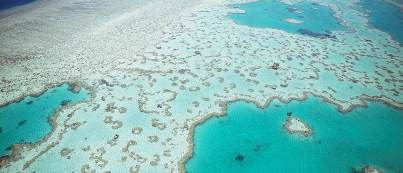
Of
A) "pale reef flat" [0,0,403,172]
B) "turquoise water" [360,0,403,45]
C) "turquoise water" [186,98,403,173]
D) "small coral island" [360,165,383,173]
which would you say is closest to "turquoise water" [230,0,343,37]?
"pale reef flat" [0,0,403,172]

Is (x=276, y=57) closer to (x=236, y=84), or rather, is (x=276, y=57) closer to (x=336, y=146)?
(x=236, y=84)

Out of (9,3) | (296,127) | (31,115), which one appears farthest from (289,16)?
(9,3)

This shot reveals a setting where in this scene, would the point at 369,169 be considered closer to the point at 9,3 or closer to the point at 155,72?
the point at 155,72

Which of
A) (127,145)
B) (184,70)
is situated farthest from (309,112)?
(127,145)

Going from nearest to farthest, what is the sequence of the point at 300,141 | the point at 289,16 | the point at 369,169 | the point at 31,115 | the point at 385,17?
1. the point at 369,169
2. the point at 300,141
3. the point at 31,115
4. the point at 289,16
5. the point at 385,17

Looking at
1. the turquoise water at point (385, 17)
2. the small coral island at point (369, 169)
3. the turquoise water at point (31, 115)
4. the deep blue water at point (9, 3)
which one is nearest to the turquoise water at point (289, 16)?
the turquoise water at point (385, 17)
